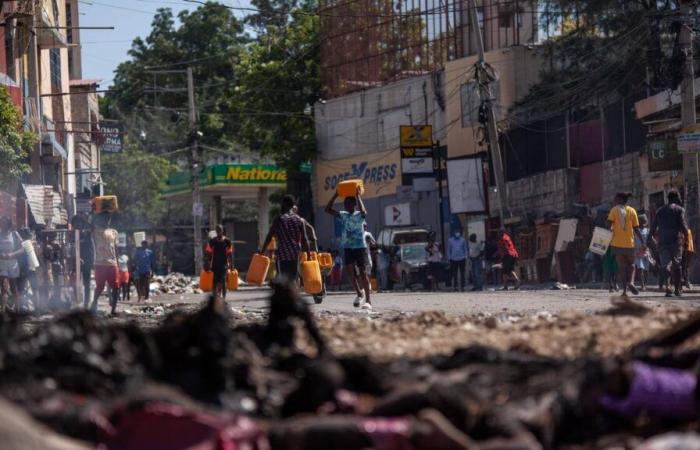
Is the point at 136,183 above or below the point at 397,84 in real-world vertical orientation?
below

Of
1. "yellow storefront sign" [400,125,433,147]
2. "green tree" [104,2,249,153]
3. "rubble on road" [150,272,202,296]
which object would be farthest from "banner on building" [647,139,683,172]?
"green tree" [104,2,249,153]

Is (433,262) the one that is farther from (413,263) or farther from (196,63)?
(196,63)

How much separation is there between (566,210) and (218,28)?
148ft

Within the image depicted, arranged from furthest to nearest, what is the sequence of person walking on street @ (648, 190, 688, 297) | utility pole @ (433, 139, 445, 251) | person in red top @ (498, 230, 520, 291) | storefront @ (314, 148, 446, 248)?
1. storefront @ (314, 148, 446, 248)
2. utility pole @ (433, 139, 445, 251)
3. person in red top @ (498, 230, 520, 291)
4. person walking on street @ (648, 190, 688, 297)

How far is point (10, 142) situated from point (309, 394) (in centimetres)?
2645

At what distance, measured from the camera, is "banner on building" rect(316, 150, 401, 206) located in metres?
59.6

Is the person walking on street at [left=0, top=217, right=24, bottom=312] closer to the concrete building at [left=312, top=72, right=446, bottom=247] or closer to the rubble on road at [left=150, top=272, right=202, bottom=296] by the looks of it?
the rubble on road at [left=150, top=272, right=202, bottom=296]

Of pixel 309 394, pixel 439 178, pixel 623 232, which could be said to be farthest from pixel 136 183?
pixel 309 394

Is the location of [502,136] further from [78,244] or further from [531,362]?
[531,362]

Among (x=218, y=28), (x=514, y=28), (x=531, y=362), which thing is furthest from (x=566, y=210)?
(x=218, y=28)

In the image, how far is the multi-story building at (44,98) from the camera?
128ft

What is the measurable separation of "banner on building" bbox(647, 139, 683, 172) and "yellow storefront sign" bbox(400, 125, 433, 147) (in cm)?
1822

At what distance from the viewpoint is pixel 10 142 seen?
31.9 meters

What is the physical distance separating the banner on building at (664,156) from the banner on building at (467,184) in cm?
1457
